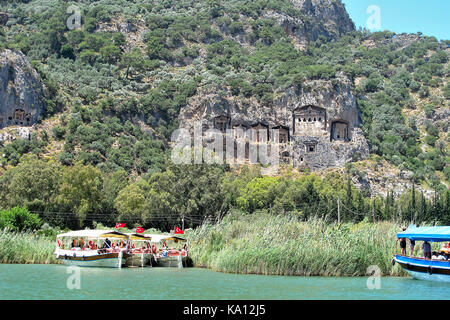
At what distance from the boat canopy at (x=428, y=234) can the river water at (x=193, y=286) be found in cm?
258

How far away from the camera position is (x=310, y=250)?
34.9m

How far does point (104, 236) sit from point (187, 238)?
20.6 feet

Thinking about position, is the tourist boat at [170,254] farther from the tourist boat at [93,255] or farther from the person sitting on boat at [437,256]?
the person sitting on boat at [437,256]

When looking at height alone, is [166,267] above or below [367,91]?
below

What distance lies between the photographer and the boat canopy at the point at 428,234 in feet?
110

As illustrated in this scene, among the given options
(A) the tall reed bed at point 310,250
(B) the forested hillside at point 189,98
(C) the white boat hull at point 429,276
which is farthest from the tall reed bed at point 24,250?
(C) the white boat hull at point 429,276

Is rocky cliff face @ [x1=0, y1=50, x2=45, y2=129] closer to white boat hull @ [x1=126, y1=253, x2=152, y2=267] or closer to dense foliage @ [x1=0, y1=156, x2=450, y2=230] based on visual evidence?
dense foliage @ [x1=0, y1=156, x2=450, y2=230]

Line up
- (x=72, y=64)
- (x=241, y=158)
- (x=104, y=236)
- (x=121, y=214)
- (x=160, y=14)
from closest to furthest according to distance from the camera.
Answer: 1. (x=104, y=236)
2. (x=121, y=214)
3. (x=241, y=158)
4. (x=72, y=64)
5. (x=160, y=14)

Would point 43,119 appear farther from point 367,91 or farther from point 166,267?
point 367,91

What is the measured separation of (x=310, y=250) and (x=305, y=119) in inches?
2923

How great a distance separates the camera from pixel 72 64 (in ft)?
412

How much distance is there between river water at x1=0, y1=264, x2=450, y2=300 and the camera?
26672 millimetres

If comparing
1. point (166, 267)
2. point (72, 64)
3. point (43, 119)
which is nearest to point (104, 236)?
point (166, 267)
